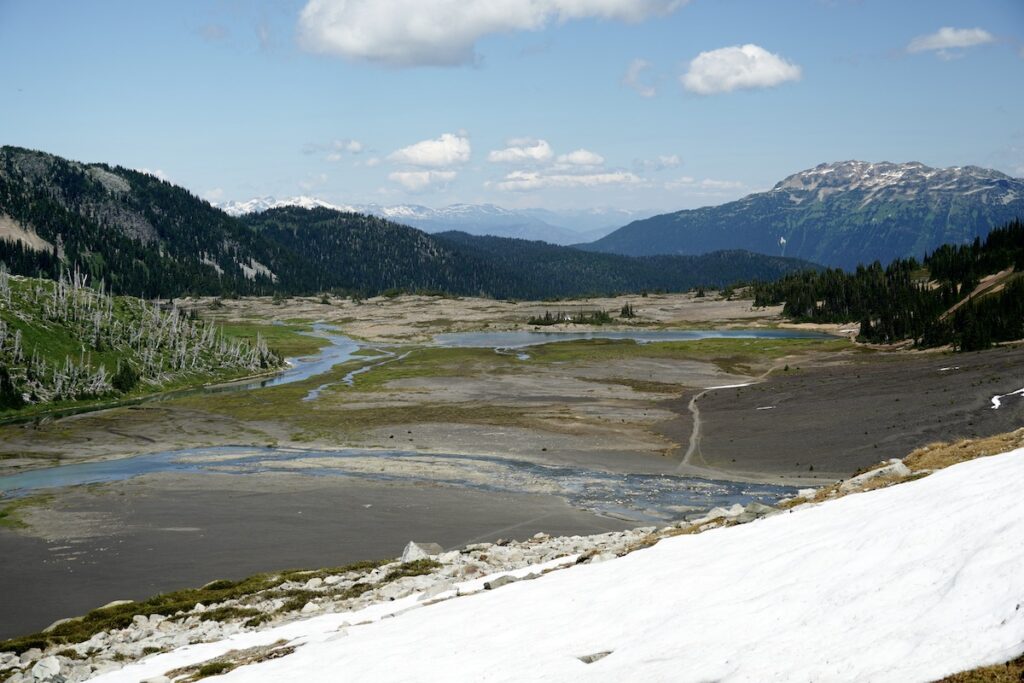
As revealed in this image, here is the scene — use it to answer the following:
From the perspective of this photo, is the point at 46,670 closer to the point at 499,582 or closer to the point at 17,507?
the point at 499,582

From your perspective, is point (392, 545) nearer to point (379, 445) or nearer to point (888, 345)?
point (379, 445)

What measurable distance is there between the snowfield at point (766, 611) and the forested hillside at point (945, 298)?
315 feet

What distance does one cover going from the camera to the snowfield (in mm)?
11641

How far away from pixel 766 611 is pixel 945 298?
139 meters

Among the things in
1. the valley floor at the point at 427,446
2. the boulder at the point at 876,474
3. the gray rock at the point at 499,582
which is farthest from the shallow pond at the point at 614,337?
the gray rock at the point at 499,582

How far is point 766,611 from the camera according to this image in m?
14.3

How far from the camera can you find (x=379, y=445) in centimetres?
7306

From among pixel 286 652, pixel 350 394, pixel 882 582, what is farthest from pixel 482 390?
pixel 882 582

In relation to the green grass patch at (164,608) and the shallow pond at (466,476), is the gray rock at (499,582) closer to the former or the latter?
the green grass patch at (164,608)

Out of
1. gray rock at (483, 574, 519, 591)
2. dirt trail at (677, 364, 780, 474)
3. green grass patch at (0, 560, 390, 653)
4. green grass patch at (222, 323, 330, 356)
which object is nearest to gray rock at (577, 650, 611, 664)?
gray rock at (483, 574, 519, 591)

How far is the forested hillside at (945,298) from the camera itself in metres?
103

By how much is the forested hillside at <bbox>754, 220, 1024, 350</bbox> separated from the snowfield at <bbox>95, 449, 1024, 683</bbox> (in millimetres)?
96130

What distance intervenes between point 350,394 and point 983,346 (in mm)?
82964

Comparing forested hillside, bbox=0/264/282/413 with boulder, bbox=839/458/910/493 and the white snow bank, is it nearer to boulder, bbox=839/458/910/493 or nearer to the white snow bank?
boulder, bbox=839/458/910/493
